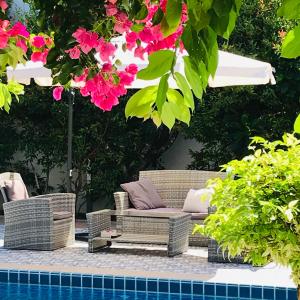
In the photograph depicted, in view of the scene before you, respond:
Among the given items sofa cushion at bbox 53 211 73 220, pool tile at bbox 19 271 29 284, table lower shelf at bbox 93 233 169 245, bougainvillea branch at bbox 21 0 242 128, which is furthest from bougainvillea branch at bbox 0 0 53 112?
sofa cushion at bbox 53 211 73 220

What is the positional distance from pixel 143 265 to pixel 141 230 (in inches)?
46.2

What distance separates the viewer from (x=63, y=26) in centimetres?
173

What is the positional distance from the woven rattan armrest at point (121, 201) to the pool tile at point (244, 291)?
3024 millimetres

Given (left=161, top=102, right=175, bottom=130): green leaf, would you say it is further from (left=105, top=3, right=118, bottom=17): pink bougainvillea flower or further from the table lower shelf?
the table lower shelf

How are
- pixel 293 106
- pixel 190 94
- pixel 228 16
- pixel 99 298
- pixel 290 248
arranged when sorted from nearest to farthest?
pixel 228 16 < pixel 190 94 < pixel 290 248 < pixel 99 298 < pixel 293 106

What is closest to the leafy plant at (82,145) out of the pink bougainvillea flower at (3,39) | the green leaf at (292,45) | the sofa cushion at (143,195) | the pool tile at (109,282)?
the sofa cushion at (143,195)

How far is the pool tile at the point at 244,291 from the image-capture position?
6703 mm

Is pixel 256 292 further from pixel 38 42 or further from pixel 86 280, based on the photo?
pixel 38 42

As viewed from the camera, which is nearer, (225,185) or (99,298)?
(225,185)

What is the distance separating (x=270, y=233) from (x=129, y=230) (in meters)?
5.65

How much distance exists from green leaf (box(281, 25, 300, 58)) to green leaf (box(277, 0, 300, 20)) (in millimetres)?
50

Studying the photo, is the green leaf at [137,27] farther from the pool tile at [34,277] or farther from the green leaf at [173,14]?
the pool tile at [34,277]

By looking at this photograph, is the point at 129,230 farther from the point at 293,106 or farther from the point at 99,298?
the point at 293,106

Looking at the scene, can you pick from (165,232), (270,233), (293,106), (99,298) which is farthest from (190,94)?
(293,106)
